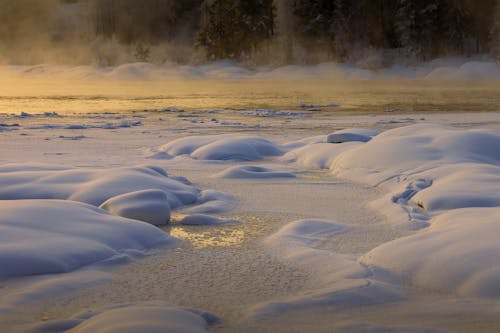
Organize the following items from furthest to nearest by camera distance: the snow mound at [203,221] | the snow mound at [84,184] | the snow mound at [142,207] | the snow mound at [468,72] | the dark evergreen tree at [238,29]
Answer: the dark evergreen tree at [238,29], the snow mound at [468,72], the snow mound at [84,184], the snow mound at [203,221], the snow mound at [142,207]

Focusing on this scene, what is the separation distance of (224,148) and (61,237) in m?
4.71

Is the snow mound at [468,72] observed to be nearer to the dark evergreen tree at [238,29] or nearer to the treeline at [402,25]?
the treeline at [402,25]

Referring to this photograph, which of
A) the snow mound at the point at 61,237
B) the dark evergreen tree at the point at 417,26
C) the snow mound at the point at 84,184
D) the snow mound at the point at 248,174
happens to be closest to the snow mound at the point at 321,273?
the snow mound at the point at 61,237

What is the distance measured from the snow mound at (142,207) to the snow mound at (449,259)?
153 centimetres

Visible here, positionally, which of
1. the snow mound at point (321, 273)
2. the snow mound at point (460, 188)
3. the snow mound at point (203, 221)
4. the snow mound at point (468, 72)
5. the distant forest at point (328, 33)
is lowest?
the snow mound at point (321, 273)

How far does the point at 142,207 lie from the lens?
4594 mm

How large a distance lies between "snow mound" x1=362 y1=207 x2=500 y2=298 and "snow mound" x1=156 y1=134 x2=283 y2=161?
4406mm

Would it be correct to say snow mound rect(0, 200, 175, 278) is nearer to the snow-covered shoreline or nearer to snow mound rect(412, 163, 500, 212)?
the snow-covered shoreline

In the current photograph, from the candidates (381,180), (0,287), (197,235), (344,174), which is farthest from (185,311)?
(344,174)

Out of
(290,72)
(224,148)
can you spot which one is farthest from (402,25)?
(224,148)

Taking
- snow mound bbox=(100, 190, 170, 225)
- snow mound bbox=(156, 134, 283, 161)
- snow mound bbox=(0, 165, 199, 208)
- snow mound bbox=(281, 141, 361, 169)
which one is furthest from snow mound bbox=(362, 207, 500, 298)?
snow mound bbox=(156, 134, 283, 161)

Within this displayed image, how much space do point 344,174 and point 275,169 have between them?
801 millimetres

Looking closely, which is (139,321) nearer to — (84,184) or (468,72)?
(84,184)

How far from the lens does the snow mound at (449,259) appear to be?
3.21 metres
